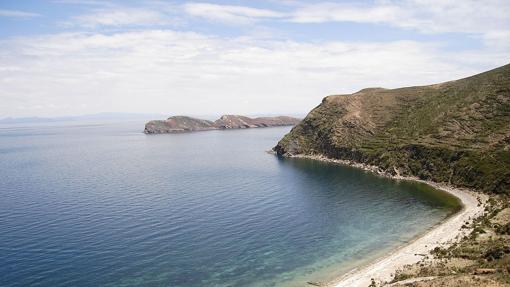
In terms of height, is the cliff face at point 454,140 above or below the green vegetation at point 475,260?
above

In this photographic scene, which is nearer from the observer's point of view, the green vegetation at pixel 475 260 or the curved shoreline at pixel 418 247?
the green vegetation at pixel 475 260

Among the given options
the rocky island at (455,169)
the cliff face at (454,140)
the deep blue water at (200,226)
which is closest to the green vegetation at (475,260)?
the rocky island at (455,169)

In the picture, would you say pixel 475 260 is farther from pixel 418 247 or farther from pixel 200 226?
pixel 200 226

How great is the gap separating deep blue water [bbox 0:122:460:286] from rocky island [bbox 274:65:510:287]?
7322 millimetres

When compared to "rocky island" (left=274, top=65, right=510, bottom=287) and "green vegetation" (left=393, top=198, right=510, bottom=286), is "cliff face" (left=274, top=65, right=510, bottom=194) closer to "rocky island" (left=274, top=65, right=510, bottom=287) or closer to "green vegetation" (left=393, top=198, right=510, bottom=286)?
"rocky island" (left=274, top=65, right=510, bottom=287)

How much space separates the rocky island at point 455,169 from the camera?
63.1 metres

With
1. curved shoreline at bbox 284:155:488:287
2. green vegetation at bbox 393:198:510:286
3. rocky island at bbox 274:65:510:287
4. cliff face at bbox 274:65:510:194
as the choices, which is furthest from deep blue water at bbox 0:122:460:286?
cliff face at bbox 274:65:510:194

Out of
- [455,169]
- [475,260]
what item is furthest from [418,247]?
[455,169]

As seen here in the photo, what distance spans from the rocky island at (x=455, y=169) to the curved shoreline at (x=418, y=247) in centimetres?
16

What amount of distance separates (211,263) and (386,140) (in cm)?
13080

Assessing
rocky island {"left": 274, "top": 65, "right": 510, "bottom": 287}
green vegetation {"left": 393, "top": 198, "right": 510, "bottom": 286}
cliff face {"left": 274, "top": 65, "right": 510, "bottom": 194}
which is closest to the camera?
green vegetation {"left": 393, "top": 198, "right": 510, "bottom": 286}

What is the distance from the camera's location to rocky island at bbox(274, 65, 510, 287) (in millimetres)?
63094

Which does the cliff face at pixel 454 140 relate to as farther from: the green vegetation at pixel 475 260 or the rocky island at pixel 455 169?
the green vegetation at pixel 475 260

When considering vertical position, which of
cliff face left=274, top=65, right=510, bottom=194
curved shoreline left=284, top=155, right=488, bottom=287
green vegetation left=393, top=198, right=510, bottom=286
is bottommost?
curved shoreline left=284, top=155, right=488, bottom=287
